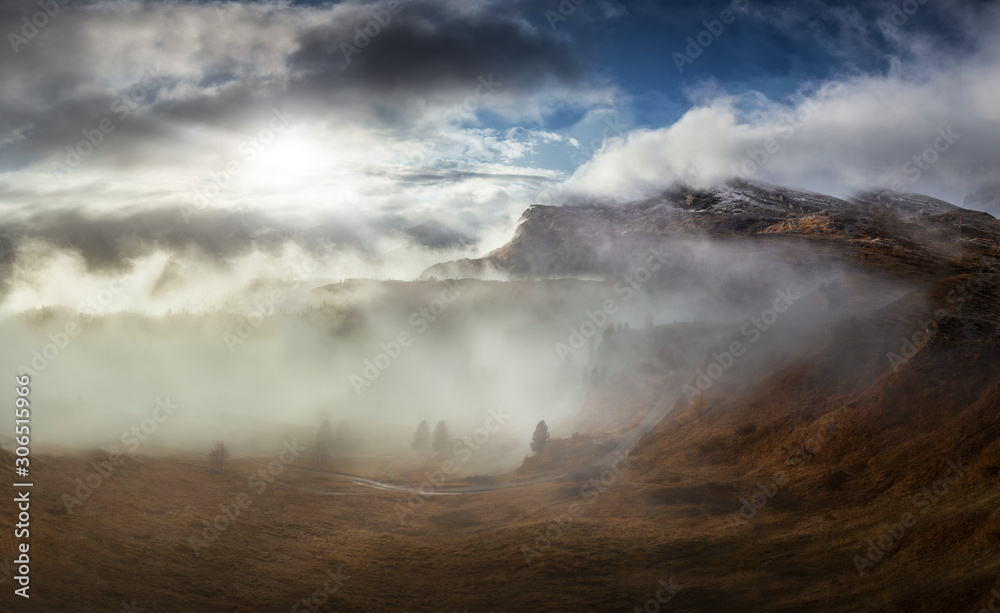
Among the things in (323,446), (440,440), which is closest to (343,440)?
(323,446)

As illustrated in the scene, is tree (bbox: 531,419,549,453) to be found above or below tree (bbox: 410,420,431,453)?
below

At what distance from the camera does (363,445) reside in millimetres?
148875

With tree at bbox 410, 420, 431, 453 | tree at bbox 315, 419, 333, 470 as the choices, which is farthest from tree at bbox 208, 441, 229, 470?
tree at bbox 410, 420, 431, 453

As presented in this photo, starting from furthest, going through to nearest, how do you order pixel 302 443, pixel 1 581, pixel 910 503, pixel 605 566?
pixel 302 443, pixel 910 503, pixel 605 566, pixel 1 581

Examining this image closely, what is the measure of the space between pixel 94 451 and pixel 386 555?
6141cm

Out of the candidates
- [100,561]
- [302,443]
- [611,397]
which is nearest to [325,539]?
[100,561]

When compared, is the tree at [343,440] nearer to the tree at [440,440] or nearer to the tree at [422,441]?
the tree at [422,441]

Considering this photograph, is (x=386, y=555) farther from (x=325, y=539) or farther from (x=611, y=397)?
(x=611, y=397)

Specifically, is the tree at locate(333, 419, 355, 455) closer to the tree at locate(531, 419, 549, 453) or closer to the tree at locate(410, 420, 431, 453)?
the tree at locate(410, 420, 431, 453)

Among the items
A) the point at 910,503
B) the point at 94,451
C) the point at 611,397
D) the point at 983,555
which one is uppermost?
the point at 611,397

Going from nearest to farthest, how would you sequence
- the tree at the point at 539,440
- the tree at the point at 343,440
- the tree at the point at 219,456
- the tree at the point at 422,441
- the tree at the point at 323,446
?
the tree at the point at 219,456 → the tree at the point at 539,440 → the tree at the point at 323,446 → the tree at the point at 422,441 → the tree at the point at 343,440

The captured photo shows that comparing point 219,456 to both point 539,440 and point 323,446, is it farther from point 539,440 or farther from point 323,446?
point 539,440

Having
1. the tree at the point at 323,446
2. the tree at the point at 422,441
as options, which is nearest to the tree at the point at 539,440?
the tree at the point at 422,441

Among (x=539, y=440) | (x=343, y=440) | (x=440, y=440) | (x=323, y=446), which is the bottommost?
(x=539, y=440)
